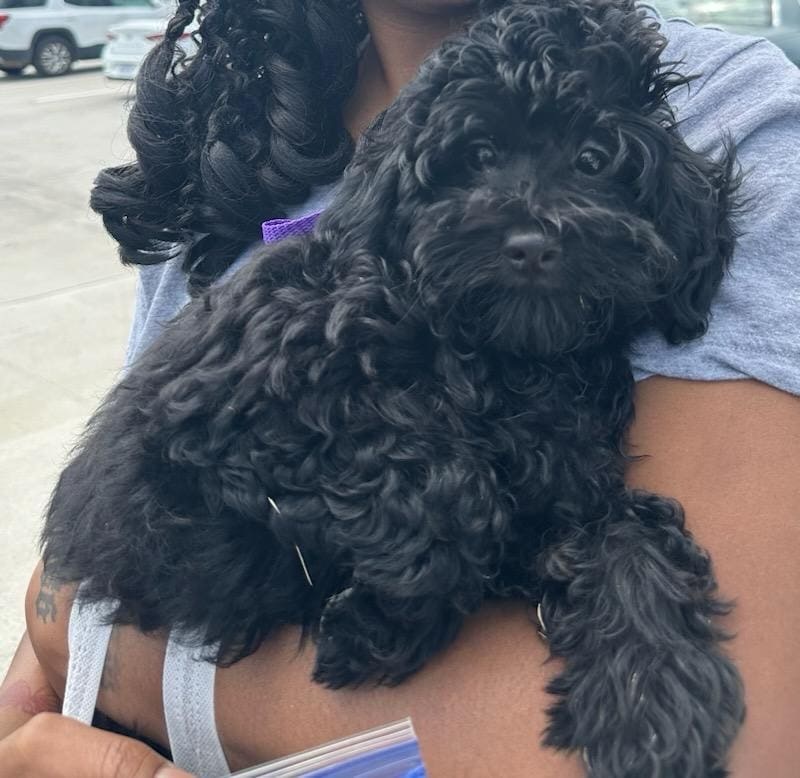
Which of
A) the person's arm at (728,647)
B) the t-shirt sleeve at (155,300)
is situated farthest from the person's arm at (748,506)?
the t-shirt sleeve at (155,300)

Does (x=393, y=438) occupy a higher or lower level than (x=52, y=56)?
higher

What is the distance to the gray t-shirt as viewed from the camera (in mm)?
1579

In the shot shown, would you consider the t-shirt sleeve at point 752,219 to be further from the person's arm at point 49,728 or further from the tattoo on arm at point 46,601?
the tattoo on arm at point 46,601

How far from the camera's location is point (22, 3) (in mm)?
18312

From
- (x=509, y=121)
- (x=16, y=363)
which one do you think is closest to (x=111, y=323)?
(x=16, y=363)

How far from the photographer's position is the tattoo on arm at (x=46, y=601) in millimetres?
1914

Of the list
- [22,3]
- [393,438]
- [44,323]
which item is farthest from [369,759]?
[22,3]

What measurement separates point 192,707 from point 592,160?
1.05m

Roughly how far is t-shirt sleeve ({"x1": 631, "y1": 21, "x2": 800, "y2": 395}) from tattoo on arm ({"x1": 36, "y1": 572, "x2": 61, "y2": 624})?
1.12 meters

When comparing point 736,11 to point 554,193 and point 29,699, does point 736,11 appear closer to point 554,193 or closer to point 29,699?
point 554,193

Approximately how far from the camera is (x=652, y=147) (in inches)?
62.2

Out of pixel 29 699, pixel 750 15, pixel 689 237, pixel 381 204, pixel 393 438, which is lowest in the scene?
pixel 750 15

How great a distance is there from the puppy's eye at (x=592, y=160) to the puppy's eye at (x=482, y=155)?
0.42 feet

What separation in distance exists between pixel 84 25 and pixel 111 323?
14352 mm
